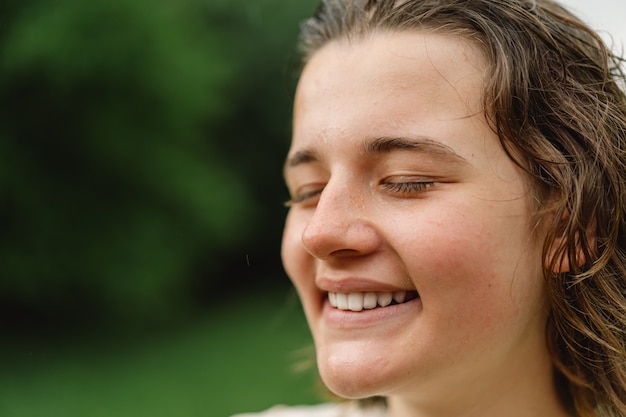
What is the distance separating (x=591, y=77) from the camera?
2074 millimetres

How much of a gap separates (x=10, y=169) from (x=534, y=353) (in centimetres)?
566

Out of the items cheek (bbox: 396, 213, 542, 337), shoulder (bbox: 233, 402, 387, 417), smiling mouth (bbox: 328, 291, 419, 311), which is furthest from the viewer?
shoulder (bbox: 233, 402, 387, 417)

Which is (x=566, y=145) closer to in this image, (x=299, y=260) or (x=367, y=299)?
(x=367, y=299)

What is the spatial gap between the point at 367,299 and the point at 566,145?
681mm

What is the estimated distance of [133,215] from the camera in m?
7.36

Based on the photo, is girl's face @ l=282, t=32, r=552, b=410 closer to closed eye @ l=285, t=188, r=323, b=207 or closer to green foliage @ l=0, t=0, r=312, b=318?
closed eye @ l=285, t=188, r=323, b=207

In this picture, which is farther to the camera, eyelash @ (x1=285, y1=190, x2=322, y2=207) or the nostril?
eyelash @ (x1=285, y1=190, x2=322, y2=207)

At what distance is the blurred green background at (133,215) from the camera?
630cm

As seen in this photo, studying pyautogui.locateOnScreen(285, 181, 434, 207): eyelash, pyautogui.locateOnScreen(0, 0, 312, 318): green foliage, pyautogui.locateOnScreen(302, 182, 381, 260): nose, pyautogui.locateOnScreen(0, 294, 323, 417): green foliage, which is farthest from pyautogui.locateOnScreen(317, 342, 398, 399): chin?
pyautogui.locateOnScreen(0, 0, 312, 318): green foliage

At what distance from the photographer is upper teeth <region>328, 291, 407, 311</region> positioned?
186 cm

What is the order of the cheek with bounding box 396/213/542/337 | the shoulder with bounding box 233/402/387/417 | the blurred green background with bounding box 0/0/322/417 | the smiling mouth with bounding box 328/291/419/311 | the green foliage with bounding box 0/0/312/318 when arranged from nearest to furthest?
the cheek with bounding box 396/213/542/337 → the smiling mouth with bounding box 328/291/419/311 → the shoulder with bounding box 233/402/387/417 → the blurred green background with bounding box 0/0/322/417 → the green foliage with bounding box 0/0/312/318

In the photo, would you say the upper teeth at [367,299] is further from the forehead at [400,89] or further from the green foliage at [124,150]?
the green foliage at [124,150]

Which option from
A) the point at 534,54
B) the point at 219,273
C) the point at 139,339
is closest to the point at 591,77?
the point at 534,54

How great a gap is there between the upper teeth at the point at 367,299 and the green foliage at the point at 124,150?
5129 mm
